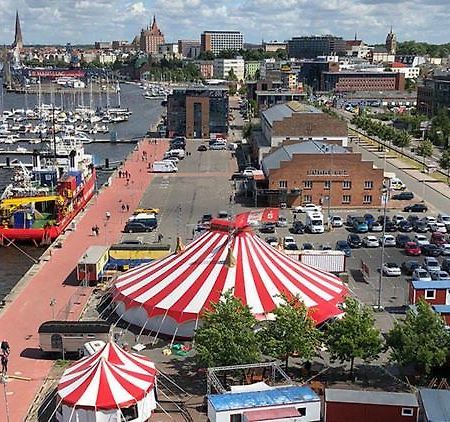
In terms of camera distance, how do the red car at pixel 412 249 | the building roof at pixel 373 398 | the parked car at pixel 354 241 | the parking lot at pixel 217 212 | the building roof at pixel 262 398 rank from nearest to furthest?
1. the building roof at pixel 262 398
2. the building roof at pixel 373 398
3. the parking lot at pixel 217 212
4. the red car at pixel 412 249
5. the parked car at pixel 354 241

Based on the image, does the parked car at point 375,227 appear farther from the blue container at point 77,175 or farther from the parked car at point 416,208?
the blue container at point 77,175

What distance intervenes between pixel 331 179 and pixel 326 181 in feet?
1.30

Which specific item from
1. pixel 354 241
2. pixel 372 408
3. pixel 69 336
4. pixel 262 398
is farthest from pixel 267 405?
pixel 354 241

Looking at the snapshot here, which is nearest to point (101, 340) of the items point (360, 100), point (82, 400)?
point (82, 400)

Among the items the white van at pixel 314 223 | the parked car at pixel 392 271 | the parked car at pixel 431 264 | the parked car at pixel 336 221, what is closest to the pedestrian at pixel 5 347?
the parked car at pixel 392 271

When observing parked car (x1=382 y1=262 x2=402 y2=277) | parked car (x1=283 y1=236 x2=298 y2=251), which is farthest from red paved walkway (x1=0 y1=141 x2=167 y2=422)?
parked car (x1=382 y1=262 x2=402 y2=277)

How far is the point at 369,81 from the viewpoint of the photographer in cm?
16625

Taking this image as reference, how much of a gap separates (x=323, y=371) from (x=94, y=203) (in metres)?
32.9

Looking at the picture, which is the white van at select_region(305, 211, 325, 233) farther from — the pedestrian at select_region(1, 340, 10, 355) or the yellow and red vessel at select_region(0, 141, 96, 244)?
the pedestrian at select_region(1, 340, 10, 355)

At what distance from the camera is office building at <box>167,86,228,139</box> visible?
90562mm

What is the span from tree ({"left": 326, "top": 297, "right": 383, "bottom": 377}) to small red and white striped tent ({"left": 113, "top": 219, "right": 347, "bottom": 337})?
3.12 meters

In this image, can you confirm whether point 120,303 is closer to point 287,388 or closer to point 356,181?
point 287,388

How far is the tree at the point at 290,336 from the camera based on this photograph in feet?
71.5

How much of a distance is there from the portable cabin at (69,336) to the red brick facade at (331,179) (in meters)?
29.0
